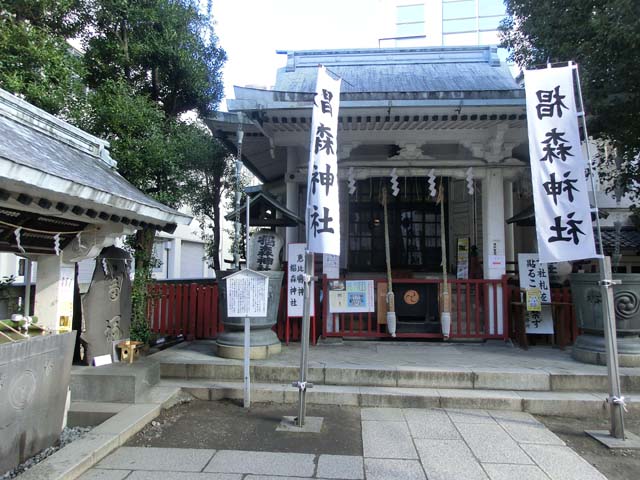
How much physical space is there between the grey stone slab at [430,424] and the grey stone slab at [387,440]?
120 mm

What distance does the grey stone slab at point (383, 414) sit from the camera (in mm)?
5039

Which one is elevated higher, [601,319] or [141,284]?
[141,284]

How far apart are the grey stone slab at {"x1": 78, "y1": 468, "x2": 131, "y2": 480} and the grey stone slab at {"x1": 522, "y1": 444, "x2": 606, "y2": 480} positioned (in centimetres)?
375

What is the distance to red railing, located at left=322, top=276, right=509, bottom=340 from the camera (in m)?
7.84

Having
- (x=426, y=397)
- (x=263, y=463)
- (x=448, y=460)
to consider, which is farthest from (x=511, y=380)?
(x=263, y=463)

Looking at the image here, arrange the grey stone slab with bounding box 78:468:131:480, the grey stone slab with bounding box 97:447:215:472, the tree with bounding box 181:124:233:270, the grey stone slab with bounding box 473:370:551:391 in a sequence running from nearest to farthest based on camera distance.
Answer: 1. the grey stone slab with bounding box 78:468:131:480
2. the grey stone slab with bounding box 97:447:215:472
3. the grey stone slab with bounding box 473:370:551:391
4. the tree with bounding box 181:124:233:270

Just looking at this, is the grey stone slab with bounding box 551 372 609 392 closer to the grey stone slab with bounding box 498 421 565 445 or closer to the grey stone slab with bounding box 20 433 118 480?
the grey stone slab with bounding box 498 421 565 445

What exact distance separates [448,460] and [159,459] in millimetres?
2725

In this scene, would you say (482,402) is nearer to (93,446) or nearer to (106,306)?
(93,446)

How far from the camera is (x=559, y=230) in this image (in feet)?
16.2

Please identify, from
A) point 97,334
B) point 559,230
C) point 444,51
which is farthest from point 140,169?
point 444,51

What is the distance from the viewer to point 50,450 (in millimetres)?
4176

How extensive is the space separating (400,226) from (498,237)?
8.48 feet

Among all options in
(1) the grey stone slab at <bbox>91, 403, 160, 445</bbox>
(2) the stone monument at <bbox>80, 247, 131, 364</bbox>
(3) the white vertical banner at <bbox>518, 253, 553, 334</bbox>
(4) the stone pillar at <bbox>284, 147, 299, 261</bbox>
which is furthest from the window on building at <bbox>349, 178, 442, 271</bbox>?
(1) the grey stone slab at <bbox>91, 403, 160, 445</bbox>
